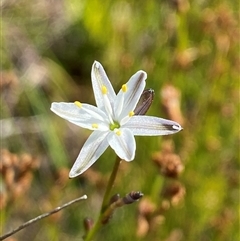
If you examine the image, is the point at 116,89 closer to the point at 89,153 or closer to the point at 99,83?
the point at 99,83

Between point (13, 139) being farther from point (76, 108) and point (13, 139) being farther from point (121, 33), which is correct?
point (76, 108)

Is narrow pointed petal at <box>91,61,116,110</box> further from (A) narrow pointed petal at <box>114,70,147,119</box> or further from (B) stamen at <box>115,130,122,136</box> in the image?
(B) stamen at <box>115,130,122,136</box>

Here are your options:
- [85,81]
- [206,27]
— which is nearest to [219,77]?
[206,27]

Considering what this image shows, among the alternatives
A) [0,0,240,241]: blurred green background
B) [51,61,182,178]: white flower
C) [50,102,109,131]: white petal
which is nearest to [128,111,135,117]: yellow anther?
[51,61,182,178]: white flower

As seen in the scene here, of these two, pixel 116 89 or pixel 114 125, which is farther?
pixel 116 89

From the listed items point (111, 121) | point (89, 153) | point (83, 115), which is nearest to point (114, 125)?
point (111, 121)

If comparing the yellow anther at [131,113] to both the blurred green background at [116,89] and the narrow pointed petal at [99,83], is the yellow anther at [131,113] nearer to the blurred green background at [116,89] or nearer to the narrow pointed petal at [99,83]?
the narrow pointed petal at [99,83]

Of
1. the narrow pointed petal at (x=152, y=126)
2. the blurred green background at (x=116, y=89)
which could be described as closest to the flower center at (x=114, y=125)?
the narrow pointed petal at (x=152, y=126)
